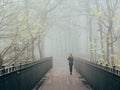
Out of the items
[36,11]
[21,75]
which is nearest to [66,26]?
[36,11]

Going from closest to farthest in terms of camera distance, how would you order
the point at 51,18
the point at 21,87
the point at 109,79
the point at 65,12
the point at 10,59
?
the point at 109,79
the point at 21,87
the point at 10,59
the point at 51,18
the point at 65,12

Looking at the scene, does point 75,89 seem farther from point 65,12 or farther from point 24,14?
point 65,12

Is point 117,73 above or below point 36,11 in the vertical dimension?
below

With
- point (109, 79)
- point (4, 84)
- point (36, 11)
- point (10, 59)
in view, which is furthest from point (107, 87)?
point (36, 11)

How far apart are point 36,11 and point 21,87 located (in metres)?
34.4

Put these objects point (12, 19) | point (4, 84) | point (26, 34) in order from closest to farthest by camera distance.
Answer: point (4, 84) → point (12, 19) → point (26, 34)

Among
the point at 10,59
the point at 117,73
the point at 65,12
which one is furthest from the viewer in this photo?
the point at 65,12

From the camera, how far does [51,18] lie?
215ft

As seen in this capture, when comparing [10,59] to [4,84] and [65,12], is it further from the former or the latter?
[65,12]

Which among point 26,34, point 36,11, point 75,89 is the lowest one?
point 75,89

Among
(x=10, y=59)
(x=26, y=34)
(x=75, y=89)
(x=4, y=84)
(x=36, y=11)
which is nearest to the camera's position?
(x=4, y=84)

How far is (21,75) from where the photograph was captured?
1758 centimetres

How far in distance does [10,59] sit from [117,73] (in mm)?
14096

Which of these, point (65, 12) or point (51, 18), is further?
point (65, 12)
